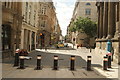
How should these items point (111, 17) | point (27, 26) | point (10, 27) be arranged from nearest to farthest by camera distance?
point (10, 27) < point (111, 17) < point (27, 26)

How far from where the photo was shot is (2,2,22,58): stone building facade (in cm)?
1675

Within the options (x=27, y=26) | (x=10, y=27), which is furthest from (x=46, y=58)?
(x=27, y=26)

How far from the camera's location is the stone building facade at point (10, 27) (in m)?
16.8

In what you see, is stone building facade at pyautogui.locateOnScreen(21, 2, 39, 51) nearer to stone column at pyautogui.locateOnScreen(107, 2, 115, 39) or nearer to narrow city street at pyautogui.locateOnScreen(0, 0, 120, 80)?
narrow city street at pyautogui.locateOnScreen(0, 0, 120, 80)

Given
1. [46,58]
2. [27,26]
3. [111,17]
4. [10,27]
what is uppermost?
[111,17]

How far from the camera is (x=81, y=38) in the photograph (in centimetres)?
6072

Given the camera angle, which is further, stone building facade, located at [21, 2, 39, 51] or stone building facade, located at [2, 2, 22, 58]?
stone building facade, located at [21, 2, 39, 51]

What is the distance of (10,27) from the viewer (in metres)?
18.4

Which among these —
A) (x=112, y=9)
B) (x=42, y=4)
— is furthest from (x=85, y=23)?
(x=112, y=9)

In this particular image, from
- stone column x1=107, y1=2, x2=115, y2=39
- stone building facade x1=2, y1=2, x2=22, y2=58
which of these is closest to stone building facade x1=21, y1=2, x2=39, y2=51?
stone building facade x1=2, y1=2, x2=22, y2=58

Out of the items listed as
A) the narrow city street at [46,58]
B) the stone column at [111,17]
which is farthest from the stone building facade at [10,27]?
the stone column at [111,17]

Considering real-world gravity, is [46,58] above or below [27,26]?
below

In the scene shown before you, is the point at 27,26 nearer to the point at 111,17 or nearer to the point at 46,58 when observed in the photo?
the point at 46,58

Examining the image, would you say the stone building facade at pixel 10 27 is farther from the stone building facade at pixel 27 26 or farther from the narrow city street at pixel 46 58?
the stone building facade at pixel 27 26
